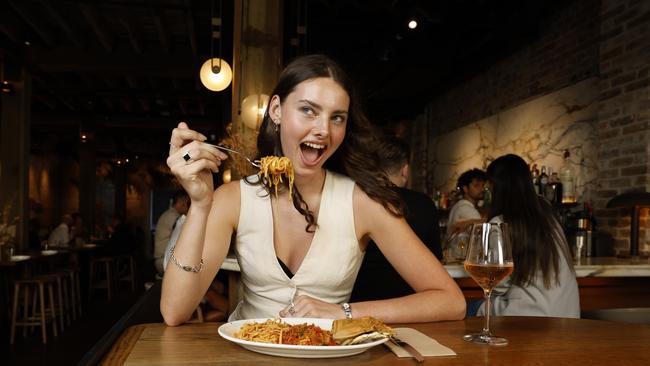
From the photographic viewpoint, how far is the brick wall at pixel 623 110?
13.5 feet

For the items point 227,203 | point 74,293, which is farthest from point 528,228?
point 74,293

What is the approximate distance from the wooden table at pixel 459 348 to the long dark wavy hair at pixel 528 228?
1.13 m

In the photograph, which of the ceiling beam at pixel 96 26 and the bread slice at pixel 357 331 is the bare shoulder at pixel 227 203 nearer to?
the bread slice at pixel 357 331

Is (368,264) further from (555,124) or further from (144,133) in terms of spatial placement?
(144,133)

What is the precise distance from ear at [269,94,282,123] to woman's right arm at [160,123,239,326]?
40 centimetres

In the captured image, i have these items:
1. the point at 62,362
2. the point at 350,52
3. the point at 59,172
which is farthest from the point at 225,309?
the point at 59,172

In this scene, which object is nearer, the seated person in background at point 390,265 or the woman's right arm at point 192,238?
the woman's right arm at point 192,238

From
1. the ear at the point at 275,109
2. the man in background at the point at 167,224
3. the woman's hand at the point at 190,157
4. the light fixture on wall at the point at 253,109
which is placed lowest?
the man in background at the point at 167,224

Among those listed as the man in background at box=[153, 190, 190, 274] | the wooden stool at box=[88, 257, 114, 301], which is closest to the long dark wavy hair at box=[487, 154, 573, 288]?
the man in background at box=[153, 190, 190, 274]

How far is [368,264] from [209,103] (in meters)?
9.65

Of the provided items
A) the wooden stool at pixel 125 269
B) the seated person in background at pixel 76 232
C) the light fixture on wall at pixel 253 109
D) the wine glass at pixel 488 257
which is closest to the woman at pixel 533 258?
the wine glass at pixel 488 257

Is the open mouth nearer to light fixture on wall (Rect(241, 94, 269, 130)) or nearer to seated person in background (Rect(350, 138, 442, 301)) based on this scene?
seated person in background (Rect(350, 138, 442, 301))

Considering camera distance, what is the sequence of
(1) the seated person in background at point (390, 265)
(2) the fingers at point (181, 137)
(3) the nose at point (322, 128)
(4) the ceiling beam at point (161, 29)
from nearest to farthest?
(2) the fingers at point (181, 137)
(3) the nose at point (322, 128)
(1) the seated person in background at point (390, 265)
(4) the ceiling beam at point (161, 29)

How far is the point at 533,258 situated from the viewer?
2.50 meters
